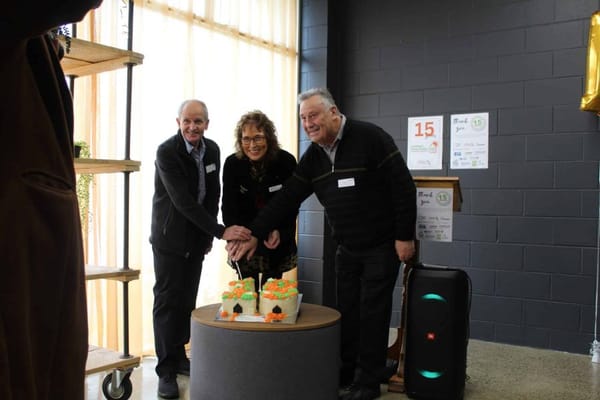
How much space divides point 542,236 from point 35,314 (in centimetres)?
400

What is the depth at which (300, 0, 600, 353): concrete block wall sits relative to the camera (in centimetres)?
394

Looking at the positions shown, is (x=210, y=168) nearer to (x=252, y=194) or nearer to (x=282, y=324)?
(x=252, y=194)

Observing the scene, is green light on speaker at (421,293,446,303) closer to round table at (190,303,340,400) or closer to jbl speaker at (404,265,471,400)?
jbl speaker at (404,265,471,400)

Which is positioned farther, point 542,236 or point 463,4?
point 463,4

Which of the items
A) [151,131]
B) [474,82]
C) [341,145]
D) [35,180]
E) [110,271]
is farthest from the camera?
[474,82]

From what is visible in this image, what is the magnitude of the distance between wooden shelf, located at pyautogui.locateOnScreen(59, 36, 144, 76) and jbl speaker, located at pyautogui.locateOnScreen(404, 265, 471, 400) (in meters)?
1.74

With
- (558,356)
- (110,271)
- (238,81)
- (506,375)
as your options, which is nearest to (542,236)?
(558,356)

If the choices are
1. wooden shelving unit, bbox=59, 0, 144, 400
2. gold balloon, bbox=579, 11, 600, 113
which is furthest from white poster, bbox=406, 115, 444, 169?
wooden shelving unit, bbox=59, 0, 144, 400

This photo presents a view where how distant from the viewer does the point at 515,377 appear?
3.38m

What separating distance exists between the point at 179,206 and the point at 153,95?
3.89 ft

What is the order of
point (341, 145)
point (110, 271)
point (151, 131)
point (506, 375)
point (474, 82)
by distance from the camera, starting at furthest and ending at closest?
1. point (474, 82)
2. point (151, 131)
3. point (506, 375)
4. point (341, 145)
5. point (110, 271)

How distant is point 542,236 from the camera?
4059mm

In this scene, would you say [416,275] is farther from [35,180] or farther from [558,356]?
[35,180]

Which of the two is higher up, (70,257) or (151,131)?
(151,131)
